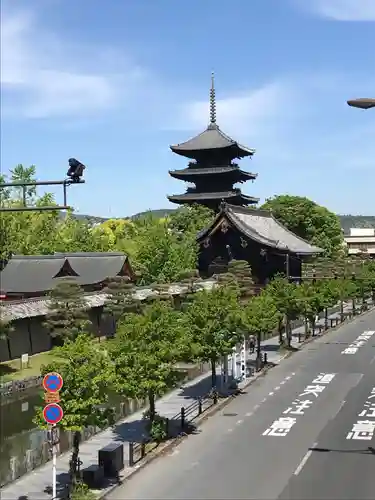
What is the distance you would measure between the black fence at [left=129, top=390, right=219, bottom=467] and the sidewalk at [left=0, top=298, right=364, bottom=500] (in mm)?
469

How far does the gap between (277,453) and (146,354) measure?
6.27 m

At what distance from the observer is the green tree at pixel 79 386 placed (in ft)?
64.6

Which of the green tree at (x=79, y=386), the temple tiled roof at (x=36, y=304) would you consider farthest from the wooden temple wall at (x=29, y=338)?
the green tree at (x=79, y=386)

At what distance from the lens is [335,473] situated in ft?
74.5

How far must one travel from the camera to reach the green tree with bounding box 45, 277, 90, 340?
43188mm

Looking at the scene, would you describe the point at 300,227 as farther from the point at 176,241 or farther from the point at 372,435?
the point at 372,435

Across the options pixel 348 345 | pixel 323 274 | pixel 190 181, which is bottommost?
pixel 348 345

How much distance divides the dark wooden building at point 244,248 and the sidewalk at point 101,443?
87.7ft

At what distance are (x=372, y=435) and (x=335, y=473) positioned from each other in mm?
5537

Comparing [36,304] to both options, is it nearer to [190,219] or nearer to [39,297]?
[39,297]

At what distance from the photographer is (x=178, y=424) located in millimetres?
29578

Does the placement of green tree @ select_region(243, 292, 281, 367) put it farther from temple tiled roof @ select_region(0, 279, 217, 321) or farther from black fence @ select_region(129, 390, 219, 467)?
black fence @ select_region(129, 390, 219, 467)

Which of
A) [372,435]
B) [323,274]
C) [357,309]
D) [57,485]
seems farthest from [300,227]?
[57,485]

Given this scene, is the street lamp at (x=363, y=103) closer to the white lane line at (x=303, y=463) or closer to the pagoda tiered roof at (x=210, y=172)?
the white lane line at (x=303, y=463)
